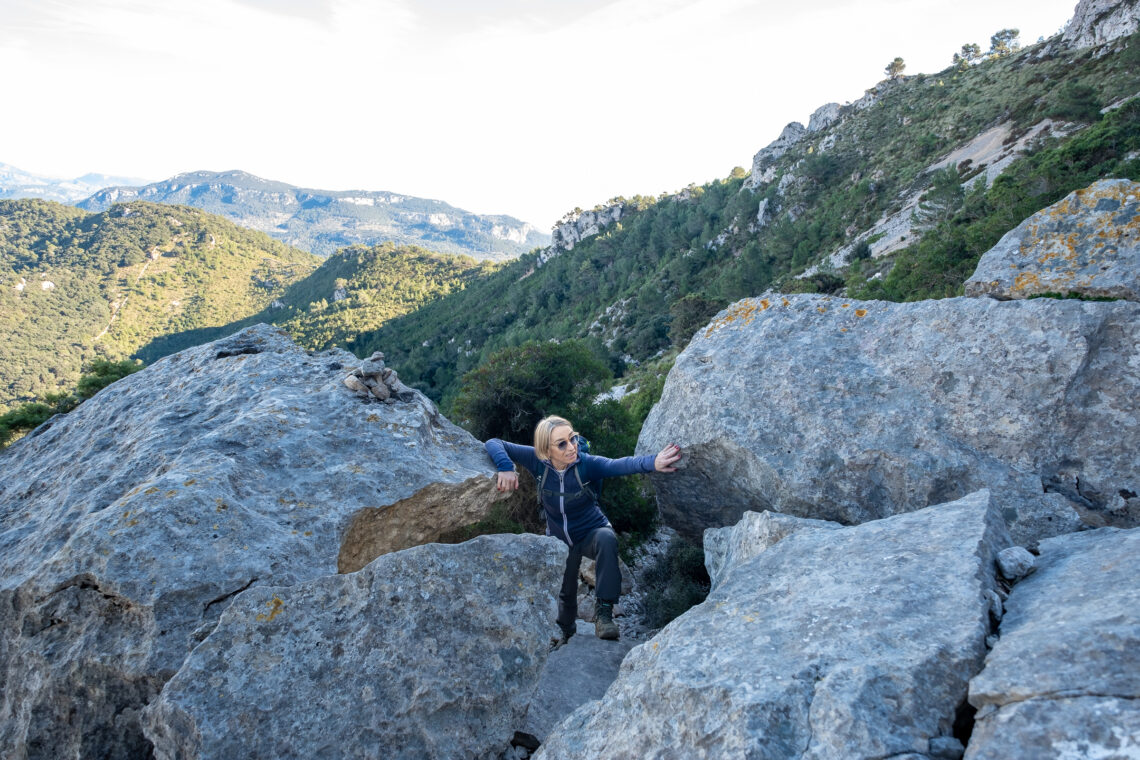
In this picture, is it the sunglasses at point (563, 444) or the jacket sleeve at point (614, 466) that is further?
the jacket sleeve at point (614, 466)

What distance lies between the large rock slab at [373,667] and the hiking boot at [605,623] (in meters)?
1.76

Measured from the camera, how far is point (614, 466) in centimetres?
608

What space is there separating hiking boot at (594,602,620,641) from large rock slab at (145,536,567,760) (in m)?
1.76

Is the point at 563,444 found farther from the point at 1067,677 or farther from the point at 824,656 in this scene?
the point at 1067,677

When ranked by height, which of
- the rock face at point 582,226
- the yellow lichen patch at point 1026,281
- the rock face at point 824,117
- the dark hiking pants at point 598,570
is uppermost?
the rock face at point 824,117

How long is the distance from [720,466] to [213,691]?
15.5ft

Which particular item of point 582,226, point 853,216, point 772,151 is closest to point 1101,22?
point 853,216

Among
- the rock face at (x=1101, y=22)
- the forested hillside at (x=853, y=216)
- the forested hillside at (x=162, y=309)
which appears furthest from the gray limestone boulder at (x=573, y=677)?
the forested hillside at (x=162, y=309)

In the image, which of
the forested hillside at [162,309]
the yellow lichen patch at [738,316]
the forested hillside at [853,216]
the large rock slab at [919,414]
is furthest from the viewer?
the forested hillside at [162,309]

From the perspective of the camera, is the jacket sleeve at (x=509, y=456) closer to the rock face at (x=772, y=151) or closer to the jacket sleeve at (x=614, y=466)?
the jacket sleeve at (x=614, y=466)

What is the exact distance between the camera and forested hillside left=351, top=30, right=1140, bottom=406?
78.0 feet

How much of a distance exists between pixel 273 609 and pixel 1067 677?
442 cm

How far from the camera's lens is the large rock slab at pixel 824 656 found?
2697 millimetres

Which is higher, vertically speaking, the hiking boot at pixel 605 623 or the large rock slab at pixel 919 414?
the large rock slab at pixel 919 414
